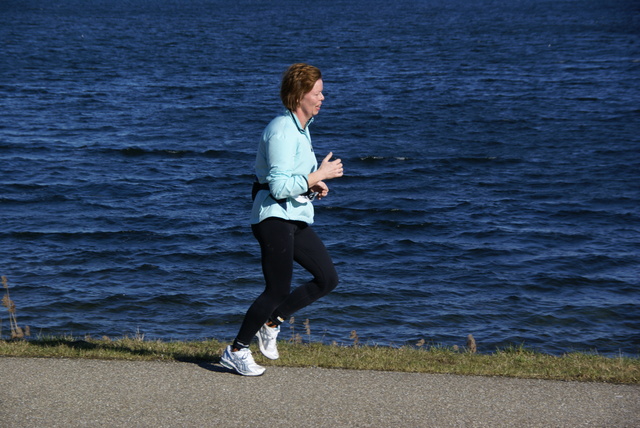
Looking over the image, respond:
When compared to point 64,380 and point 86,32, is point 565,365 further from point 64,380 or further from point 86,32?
point 86,32

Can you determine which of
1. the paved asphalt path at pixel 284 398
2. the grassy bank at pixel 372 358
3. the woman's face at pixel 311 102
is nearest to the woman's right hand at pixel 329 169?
the woman's face at pixel 311 102

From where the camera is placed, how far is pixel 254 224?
5.63 m

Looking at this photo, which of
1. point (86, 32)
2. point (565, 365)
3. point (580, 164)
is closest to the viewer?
point (565, 365)

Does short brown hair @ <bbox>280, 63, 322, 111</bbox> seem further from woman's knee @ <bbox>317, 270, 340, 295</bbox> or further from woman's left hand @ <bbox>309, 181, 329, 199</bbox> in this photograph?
woman's knee @ <bbox>317, 270, 340, 295</bbox>

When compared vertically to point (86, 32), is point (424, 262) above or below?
below

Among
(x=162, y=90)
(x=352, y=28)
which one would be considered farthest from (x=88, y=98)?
(x=352, y=28)

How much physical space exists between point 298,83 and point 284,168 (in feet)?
1.88

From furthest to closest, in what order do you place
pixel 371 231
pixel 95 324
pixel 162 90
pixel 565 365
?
pixel 162 90
pixel 371 231
pixel 95 324
pixel 565 365

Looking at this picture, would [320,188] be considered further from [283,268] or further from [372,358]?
[372,358]

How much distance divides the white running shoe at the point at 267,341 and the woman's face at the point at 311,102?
1.58 meters

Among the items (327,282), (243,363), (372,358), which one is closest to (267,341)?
(243,363)

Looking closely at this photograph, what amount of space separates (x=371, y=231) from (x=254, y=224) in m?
12.3

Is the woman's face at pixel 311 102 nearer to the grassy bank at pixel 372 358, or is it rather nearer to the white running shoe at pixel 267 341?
the white running shoe at pixel 267 341

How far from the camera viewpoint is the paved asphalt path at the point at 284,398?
200 inches
